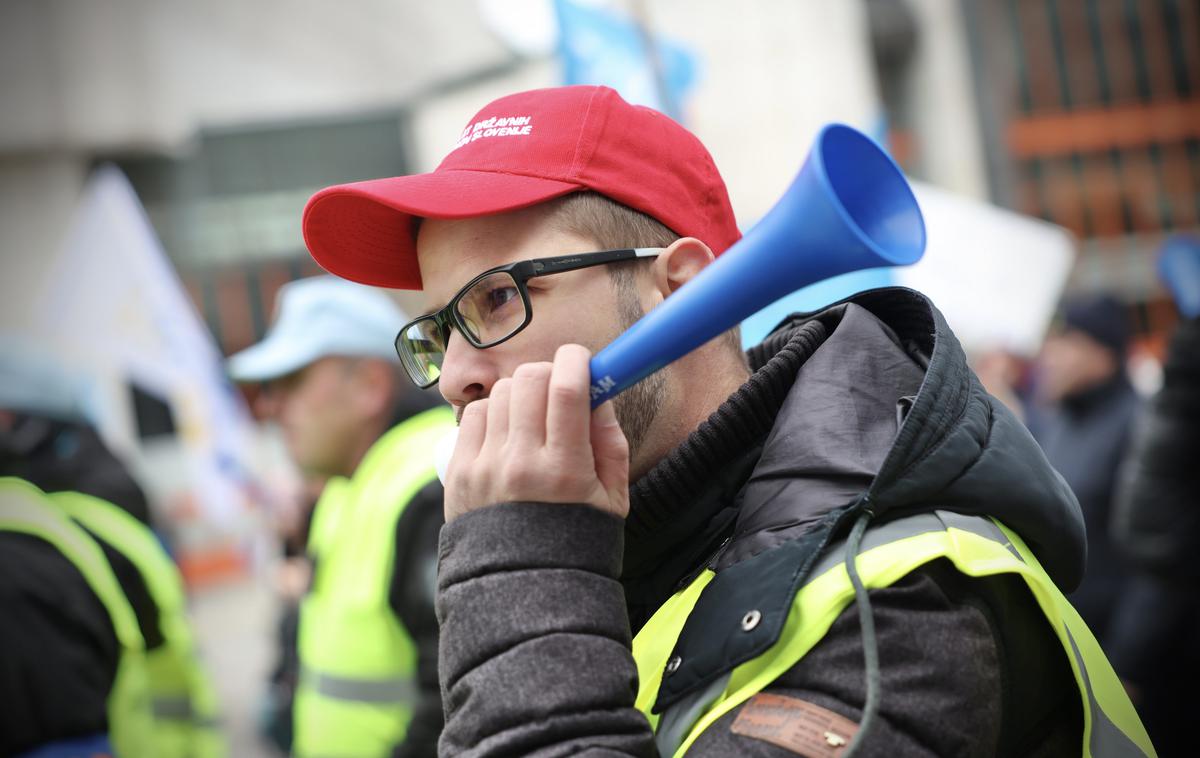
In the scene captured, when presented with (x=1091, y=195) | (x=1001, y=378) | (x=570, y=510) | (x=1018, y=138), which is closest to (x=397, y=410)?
(x=570, y=510)

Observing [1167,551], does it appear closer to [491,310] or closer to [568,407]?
[491,310]

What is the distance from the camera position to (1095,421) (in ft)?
16.6

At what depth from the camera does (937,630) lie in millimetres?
1158

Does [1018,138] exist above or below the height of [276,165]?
below

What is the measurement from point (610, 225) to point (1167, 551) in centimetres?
335

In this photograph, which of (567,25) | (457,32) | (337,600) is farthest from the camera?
(457,32)

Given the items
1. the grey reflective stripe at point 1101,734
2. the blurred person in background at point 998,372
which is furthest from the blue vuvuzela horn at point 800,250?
the blurred person in background at point 998,372

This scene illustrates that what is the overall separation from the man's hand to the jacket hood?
7.3 inches

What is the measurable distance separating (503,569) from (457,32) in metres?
10.5

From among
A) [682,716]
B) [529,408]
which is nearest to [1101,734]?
[682,716]

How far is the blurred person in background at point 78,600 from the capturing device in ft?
8.00

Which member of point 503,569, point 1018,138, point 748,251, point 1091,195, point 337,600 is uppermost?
point 748,251

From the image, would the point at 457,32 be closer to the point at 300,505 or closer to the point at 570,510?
the point at 300,505

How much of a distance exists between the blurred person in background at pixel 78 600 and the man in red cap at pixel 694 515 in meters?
1.41
